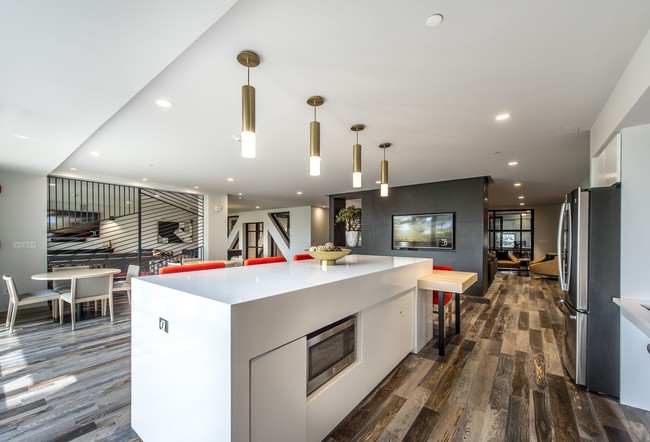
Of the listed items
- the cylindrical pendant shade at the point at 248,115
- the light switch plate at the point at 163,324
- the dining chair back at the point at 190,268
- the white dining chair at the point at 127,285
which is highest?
the cylindrical pendant shade at the point at 248,115

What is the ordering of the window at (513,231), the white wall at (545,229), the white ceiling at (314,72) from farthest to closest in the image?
the window at (513,231) < the white wall at (545,229) < the white ceiling at (314,72)

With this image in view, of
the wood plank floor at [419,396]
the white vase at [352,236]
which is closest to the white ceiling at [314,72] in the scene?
the white vase at [352,236]

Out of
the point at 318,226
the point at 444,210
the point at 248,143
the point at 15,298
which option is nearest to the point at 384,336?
the point at 248,143

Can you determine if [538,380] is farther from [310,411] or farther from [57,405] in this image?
[57,405]

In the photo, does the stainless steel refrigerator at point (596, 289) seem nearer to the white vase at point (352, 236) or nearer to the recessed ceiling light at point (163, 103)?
the white vase at point (352, 236)

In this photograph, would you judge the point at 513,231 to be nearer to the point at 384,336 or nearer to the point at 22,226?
the point at 384,336

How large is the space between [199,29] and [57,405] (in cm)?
285

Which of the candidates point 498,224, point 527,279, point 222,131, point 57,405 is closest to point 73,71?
point 222,131

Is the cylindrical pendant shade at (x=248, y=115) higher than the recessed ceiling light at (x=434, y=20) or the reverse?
the reverse

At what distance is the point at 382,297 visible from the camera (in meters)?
2.35

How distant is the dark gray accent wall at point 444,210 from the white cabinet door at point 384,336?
3.42m

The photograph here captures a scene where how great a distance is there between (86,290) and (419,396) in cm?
455

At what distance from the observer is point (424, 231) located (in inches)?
253

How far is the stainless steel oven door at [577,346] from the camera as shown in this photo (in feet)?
7.79
